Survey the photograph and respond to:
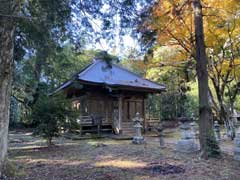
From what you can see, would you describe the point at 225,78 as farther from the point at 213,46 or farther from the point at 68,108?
the point at 68,108

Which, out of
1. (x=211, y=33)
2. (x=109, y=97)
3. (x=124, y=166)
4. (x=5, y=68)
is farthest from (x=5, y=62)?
(x=109, y=97)

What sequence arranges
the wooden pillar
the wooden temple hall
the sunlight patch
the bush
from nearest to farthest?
the sunlight patch < the bush < the wooden temple hall < the wooden pillar

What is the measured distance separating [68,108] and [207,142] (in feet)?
20.2

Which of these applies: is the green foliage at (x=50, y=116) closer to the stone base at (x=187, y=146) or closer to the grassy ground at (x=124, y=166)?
the grassy ground at (x=124, y=166)

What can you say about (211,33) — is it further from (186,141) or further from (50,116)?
(50,116)

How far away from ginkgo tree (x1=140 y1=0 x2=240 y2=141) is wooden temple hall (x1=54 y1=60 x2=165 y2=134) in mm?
3464

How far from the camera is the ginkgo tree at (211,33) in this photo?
1245cm

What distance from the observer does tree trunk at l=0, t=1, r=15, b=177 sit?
6828 mm

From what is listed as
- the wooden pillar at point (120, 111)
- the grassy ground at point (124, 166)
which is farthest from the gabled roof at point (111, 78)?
the grassy ground at point (124, 166)

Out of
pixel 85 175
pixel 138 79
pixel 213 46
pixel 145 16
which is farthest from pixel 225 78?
pixel 85 175

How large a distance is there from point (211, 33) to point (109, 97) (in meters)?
8.57

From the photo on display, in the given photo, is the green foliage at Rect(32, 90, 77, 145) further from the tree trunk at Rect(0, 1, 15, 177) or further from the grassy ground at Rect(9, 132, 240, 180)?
the tree trunk at Rect(0, 1, 15, 177)

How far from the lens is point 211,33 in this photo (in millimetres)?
14781

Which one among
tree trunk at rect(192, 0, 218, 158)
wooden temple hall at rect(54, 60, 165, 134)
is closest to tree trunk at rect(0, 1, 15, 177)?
tree trunk at rect(192, 0, 218, 158)
